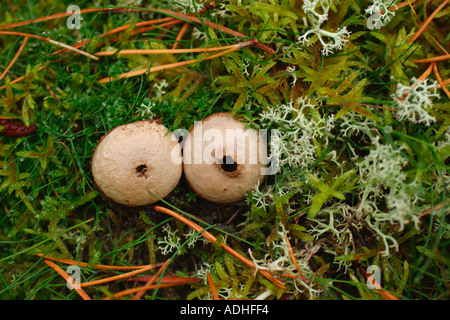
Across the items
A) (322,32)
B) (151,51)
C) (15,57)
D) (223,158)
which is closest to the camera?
(223,158)

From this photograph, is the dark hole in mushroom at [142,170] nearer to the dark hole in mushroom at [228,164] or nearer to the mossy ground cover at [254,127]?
the mossy ground cover at [254,127]

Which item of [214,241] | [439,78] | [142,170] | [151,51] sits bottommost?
[214,241]

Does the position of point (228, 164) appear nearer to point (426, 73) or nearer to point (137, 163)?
point (137, 163)

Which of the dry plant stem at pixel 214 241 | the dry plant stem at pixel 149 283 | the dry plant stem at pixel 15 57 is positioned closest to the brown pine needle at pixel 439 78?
the dry plant stem at pixel 214 241

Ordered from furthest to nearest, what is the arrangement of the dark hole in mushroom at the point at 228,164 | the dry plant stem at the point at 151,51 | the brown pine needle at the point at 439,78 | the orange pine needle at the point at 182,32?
the orange pine needle at the point at 182,32
the dry plant stem at the point at 151,51
the brown pine needle at the point at 439,78
the dark hole in mushroom at the point at 228,164

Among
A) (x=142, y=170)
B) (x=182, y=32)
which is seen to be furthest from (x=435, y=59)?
(x=142, y=170)

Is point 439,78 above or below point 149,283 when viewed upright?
above
